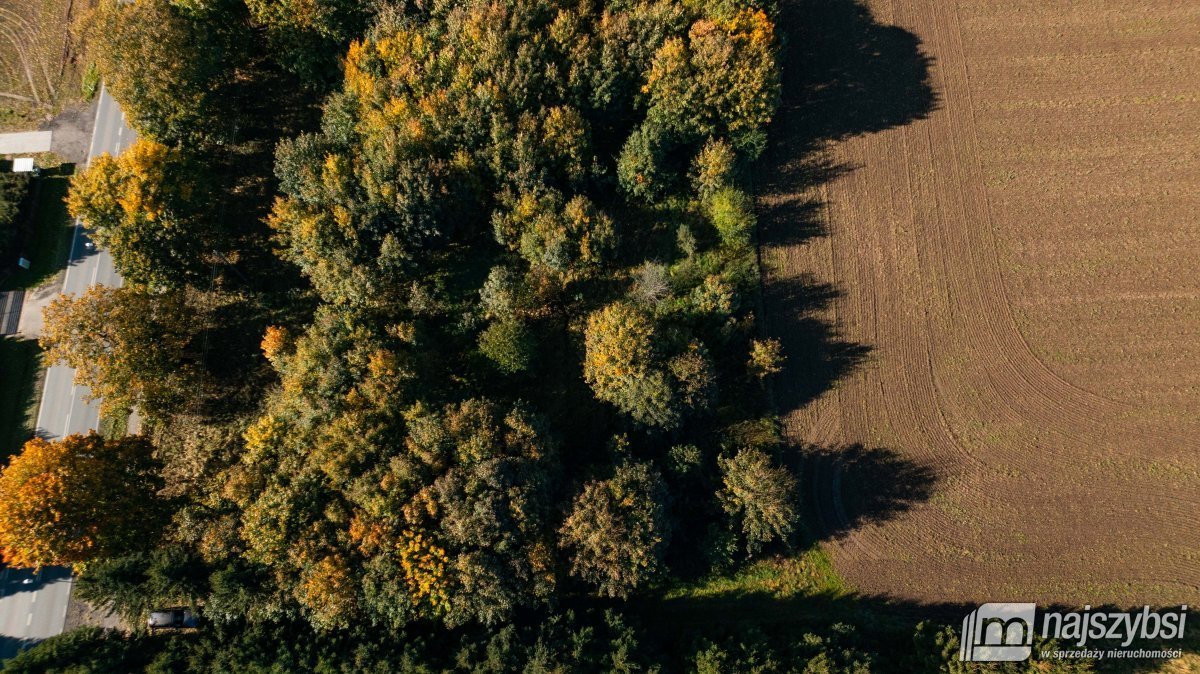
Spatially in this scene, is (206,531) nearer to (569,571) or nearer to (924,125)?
(569,571)

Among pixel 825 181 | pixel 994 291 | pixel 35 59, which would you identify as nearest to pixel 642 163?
pixel 825 181

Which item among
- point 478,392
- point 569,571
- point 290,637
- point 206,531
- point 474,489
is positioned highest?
point 478,392

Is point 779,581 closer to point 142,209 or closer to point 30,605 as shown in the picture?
point 142,209

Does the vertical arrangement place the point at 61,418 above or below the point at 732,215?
below

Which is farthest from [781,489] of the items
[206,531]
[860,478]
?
[206,531]

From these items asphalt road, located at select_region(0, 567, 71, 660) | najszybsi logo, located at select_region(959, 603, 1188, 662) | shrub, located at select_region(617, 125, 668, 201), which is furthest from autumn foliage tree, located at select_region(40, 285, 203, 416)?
najszybsi logo, located at select_region(959, 603, 1188, 662)

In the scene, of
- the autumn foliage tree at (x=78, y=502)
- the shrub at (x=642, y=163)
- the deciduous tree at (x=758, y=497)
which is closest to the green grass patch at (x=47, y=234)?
the autumn foliage tree at (x=78, y=502)
